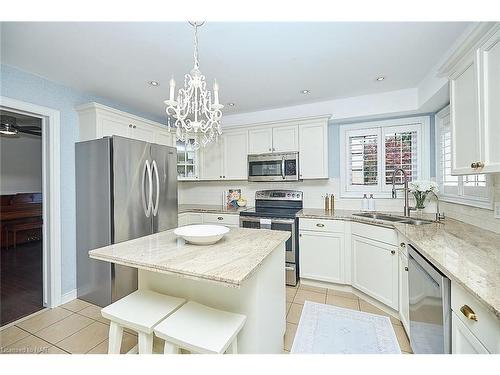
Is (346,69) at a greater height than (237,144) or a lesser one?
greater

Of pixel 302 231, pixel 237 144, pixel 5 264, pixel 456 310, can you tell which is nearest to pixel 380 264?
pixel 302 231

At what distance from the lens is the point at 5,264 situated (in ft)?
11.5

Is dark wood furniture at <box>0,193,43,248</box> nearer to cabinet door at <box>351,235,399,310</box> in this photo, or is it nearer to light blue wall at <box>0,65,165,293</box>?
light blue wall at <box>0,65,165,293</box>

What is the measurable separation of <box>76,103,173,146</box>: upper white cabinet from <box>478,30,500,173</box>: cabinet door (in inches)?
129

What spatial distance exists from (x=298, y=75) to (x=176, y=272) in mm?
2224

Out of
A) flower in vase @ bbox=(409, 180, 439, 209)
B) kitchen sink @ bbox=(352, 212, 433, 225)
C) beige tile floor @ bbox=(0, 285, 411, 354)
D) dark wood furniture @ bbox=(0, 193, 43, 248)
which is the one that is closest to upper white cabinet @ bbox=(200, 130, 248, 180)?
kitchen sink @ bbox=(352, 212, 433, 225)

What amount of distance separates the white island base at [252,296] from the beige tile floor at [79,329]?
1.41ft

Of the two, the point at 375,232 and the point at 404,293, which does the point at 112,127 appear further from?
the point at 404,293

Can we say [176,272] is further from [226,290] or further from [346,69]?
[346,69]

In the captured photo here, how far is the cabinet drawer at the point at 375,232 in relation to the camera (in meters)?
2.09

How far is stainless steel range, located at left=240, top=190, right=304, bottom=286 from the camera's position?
9.23ft

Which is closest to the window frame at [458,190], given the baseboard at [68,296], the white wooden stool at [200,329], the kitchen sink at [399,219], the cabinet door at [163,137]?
the kitchen sink at [399,219]

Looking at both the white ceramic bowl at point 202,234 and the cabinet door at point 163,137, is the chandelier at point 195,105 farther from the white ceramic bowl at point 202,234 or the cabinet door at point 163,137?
the cabinet door at point 163,137

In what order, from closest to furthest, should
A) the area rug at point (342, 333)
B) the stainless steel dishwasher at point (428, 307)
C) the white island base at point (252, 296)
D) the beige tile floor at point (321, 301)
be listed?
the stainless steel dishwasher at point (428, 307)
the white island base at point (252, 296)
the area rug at point (342, 333)
the beige tile floor at point (321, 301)
